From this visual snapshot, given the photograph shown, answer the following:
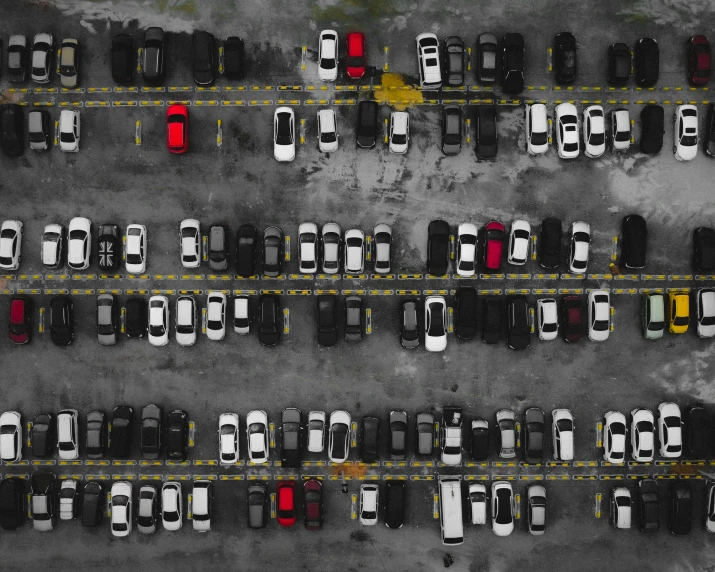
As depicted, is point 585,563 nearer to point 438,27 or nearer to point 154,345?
point 154,345

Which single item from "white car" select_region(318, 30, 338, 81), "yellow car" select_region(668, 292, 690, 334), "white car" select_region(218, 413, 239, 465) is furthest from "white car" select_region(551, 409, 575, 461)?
"white car" select_region(318, 30, 338, 81)

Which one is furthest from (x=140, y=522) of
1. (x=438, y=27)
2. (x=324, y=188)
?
(x=438, y=27)

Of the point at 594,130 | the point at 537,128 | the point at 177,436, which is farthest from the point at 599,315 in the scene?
the point at 177,436

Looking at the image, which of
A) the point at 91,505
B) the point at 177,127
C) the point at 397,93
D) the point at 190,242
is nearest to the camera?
the point at 177,127

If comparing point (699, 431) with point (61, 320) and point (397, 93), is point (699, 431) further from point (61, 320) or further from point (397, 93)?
point (61, 320)

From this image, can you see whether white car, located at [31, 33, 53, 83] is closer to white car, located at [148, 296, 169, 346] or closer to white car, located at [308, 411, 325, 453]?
white car, located at [148, 296, 169, 346]

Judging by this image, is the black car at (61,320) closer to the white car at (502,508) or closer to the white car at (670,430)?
the white car at (502,508)

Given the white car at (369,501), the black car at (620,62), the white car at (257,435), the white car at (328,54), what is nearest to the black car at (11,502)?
the white car at (257,435)
